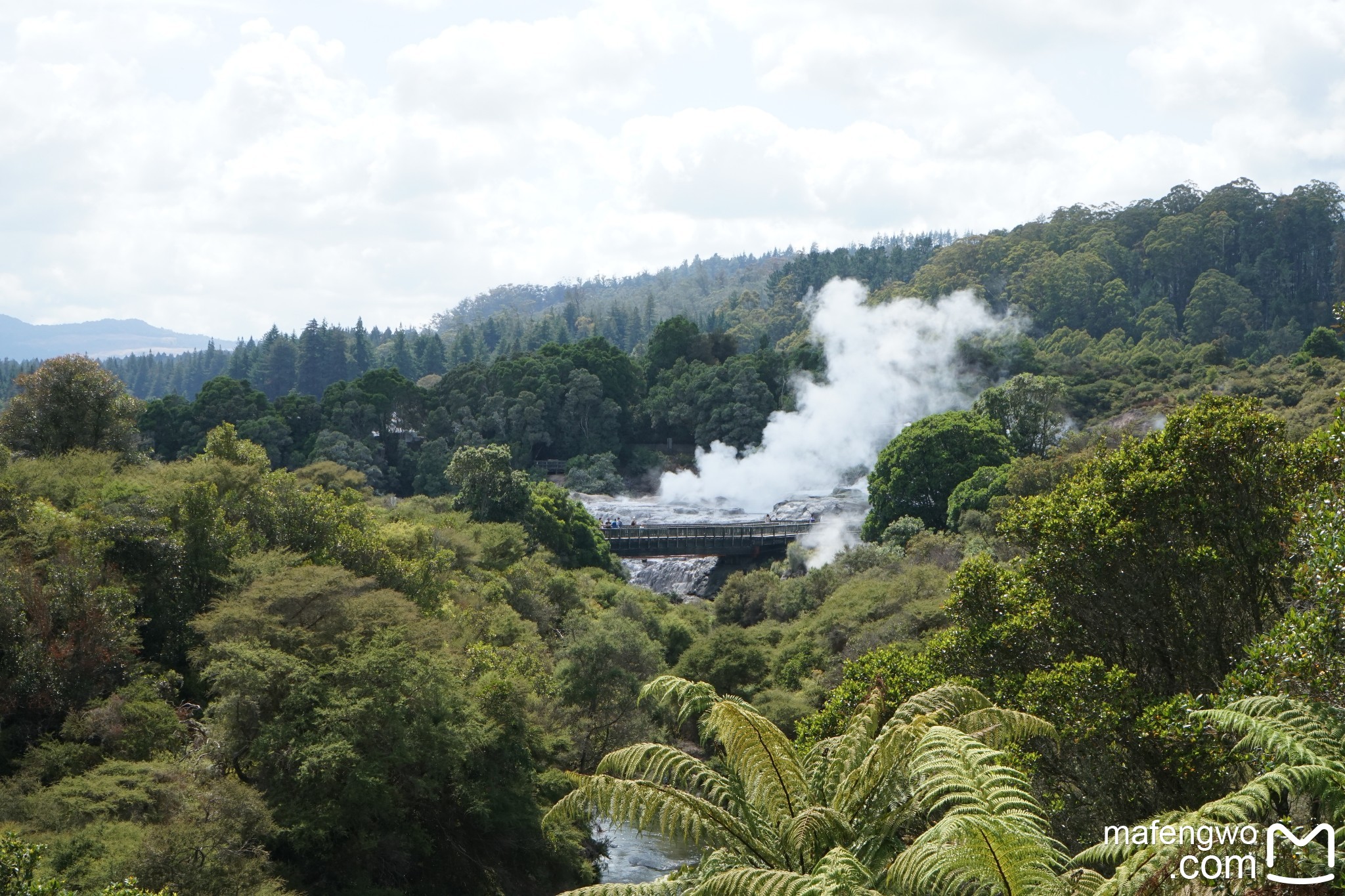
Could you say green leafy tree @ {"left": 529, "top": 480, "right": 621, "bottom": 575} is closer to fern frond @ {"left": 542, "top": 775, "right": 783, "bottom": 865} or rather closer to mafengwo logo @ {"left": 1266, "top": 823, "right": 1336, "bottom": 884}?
fern frond @ {"left": 542, "top": 775, "right": 783, "bottom": 865}

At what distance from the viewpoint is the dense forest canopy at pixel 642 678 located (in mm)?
8586

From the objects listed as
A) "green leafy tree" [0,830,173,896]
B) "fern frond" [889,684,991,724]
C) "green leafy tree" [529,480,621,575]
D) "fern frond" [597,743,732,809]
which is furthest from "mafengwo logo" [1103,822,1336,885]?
"green leafy tree" [529,480,621,575]

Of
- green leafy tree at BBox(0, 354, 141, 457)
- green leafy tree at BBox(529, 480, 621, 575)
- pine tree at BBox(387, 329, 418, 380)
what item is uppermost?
pine tree at BBox(387, 329, 418, 380)

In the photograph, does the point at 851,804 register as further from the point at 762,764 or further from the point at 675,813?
the point at 675,813

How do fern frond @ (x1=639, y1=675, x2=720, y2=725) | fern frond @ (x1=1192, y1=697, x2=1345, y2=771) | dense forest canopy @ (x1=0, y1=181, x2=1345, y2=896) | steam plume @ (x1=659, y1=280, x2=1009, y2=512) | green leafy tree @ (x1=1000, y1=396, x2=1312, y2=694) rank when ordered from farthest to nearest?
steam plume @ (x1=659, y1=280, x2=1009, y2=512) < green leafy tree @ (x1=1000, y1=396, x2=1312, y2=694) < fern frond @ (x1=639, y1=675, x2=720, y2=725) < dense forest canopy @ (x1=0, y1=181, x2=1345, y2=896) < fern frond @ (x1=1192, y1=697, x2=1345, y2=771)

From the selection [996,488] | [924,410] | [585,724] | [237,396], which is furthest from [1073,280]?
[585,724]

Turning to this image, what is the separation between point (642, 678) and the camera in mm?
26922

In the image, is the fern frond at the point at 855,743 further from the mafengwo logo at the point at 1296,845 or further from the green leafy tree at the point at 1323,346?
the green leafy tree at the point at 1323,346

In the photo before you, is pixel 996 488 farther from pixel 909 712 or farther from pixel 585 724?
pixel 909 712

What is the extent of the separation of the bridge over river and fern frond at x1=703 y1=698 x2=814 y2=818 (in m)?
47.8

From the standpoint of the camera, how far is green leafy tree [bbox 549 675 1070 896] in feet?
23.5

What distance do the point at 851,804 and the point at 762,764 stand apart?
2.71 feet

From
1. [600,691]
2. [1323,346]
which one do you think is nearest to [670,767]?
[600,691]

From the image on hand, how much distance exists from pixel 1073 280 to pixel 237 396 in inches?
3046
